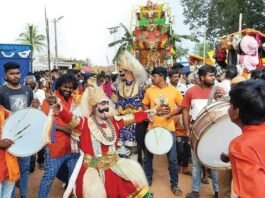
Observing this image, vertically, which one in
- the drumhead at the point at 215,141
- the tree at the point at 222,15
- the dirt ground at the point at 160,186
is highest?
the tree at the point at 222,15

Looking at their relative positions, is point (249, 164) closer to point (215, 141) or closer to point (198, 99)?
point (215, 141)

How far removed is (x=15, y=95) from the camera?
15.5 ft

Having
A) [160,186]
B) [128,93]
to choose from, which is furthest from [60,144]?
[160,186]

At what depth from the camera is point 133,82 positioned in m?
5.54

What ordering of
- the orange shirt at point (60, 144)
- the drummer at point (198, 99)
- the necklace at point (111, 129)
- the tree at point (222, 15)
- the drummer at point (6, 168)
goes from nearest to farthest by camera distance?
1. the necklace at point (111, 129)
2. the drummer at point (6, 168)
3. the orange shirt at point (60, 144)
4. the drummer at point (198, 99)
5. the tree at point (222, 15)

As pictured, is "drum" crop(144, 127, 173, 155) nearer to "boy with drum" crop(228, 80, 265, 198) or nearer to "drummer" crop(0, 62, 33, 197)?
"drummer" crop(0, 62, 33, 197)

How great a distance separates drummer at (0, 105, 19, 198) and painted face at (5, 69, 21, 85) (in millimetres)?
580

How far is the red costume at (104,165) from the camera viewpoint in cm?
358

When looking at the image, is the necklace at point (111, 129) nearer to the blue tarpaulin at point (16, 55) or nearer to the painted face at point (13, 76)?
the painted face at point (13, 76)

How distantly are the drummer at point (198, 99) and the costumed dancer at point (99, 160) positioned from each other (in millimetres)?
1446

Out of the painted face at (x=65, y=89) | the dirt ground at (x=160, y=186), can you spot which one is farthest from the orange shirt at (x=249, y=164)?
the dirt ground at (x=160, y=186)

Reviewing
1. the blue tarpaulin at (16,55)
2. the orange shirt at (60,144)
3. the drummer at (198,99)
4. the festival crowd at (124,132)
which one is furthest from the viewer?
the blue tarpaulin at (16,55)

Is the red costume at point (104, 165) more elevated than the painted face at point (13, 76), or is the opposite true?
the painted face at point (13, 76)

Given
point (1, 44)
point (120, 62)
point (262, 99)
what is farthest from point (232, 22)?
point (262, 99)
